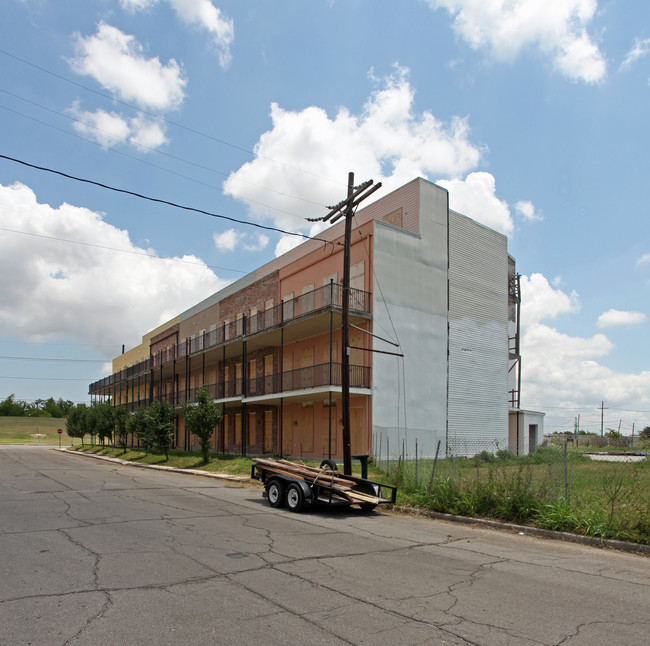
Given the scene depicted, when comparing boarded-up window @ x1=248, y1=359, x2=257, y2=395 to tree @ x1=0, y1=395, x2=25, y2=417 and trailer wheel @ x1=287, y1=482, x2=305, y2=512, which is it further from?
tree @ x1=0, y1=395, x2=25, y2=417

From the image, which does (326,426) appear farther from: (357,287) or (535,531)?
(535,531)

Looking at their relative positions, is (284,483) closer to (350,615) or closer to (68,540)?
(68,540)

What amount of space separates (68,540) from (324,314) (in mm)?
16074

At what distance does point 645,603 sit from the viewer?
5.96 metres

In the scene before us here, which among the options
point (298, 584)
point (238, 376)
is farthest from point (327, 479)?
point (238, 376)

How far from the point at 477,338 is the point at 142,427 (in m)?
19.5

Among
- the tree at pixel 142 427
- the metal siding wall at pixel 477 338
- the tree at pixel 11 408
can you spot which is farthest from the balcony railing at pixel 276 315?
the tree at pixel 11 408

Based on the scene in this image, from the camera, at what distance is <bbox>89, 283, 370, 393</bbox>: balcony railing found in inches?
939

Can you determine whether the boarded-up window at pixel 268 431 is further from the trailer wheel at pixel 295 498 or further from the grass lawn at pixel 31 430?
the grass lawn at pixel 31 430

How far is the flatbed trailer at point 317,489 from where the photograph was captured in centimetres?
1201

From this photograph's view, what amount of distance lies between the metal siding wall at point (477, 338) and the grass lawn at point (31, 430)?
72.1m

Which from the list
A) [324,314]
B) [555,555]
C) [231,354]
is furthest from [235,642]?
[231,354]

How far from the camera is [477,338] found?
2802cm

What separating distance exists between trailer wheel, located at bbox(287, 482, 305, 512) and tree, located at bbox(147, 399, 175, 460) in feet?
62.1
